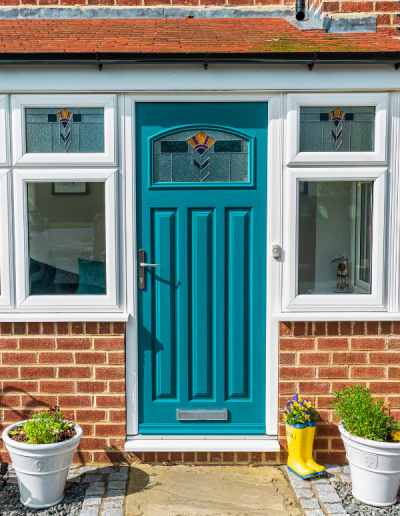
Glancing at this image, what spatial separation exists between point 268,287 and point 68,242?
161 centimetres

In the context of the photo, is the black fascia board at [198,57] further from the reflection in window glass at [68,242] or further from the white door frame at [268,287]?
the reflection in window glass at [68,242]

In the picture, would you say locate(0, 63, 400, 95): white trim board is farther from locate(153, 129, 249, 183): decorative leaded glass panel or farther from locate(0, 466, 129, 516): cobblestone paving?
locate(0, 466, 129, 516): cobblestone paving

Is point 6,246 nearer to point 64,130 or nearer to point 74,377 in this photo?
point 64,130

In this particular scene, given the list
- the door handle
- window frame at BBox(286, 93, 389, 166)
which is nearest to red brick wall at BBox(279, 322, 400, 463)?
the door handle

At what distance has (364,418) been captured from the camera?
142 inches

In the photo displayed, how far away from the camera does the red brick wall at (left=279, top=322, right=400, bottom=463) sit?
414cm

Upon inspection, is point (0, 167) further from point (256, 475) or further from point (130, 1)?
point (256, 475)

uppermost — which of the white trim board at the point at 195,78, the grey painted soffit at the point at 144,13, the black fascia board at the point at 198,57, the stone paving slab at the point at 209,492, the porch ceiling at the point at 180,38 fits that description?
the grey painted soffit at the point at 144,13

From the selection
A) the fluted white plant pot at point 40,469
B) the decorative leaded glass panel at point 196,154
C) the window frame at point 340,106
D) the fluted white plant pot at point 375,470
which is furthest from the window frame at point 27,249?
the fluted white plant pot at point 375,470

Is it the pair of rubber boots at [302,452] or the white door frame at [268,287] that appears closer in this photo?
the pair of rubber boots at [302,452]

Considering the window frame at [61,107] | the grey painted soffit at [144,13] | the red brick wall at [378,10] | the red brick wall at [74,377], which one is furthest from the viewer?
the grey painted soffit at [144,13]

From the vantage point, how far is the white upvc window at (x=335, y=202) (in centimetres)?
407

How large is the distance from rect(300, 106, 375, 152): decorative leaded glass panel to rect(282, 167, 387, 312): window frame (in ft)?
0.71

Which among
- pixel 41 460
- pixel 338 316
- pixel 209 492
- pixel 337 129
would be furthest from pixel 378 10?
pixel 41 460
